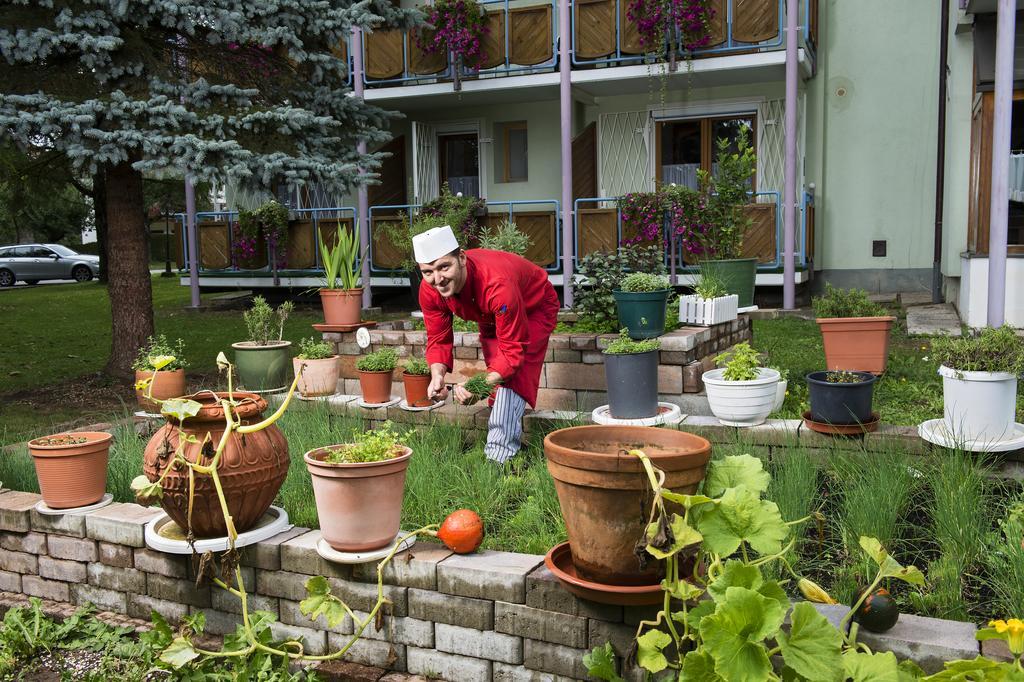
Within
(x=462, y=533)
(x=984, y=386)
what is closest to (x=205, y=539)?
(x=462, y=533)

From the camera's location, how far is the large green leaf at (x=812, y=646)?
199 centimetres

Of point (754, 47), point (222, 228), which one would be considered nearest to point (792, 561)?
point (754, 47)

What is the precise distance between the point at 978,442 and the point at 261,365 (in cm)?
440

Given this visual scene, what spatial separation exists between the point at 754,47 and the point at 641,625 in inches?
402

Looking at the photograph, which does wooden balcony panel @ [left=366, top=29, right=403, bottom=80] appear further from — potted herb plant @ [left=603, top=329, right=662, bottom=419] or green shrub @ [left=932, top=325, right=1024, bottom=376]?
green shrub @ [left=932, top=325, right=1024, bottom=376]

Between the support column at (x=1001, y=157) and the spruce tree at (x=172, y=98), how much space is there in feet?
16.9

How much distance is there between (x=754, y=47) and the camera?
36.3 ft

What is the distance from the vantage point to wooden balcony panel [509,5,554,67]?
1219 cm

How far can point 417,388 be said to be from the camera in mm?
5207

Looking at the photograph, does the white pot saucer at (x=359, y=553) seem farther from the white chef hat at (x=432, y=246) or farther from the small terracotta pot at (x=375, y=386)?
the small terracotta pot at (x=375, y=386)

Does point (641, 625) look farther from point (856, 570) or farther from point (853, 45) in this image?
point (853, 45)

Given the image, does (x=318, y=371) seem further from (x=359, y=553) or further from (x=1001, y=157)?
(x=1001, y=157)

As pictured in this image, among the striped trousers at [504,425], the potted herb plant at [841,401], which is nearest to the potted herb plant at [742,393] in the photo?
the potted herb plant at [841,401]

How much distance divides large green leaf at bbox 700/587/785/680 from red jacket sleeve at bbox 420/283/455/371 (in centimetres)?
261
